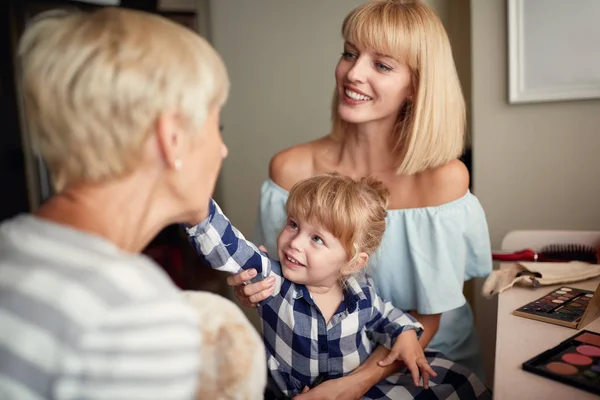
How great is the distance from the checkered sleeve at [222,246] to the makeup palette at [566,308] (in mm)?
576

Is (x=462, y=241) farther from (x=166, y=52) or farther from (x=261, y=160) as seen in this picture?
(x=261, y=160)

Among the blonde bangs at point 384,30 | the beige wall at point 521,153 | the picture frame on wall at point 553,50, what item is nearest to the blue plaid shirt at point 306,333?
the blonde bangs at point 384,30

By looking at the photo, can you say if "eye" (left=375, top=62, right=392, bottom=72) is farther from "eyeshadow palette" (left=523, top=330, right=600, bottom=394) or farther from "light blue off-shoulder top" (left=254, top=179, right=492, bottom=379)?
"eyeshadow palette" (left=523, top=330, right=600, bottom=394)

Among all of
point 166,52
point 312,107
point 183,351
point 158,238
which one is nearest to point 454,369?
point 183,351

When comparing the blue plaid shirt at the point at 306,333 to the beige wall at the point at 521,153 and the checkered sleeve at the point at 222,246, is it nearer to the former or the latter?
the checkered sleeve at the point at 222,246

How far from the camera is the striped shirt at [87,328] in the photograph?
560 millimetres

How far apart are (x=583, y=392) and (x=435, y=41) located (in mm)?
905

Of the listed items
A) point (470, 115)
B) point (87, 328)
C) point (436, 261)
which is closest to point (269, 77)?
point (470, 115)

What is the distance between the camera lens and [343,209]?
49.4 inches

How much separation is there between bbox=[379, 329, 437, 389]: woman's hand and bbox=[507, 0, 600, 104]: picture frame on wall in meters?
1.08

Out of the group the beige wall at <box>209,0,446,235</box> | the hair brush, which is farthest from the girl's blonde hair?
the beige wall at <box>209,0,446,235</box>

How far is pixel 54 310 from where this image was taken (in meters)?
0.57

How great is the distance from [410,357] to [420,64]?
0.73 meters

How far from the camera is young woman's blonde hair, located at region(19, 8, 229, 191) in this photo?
648 millimetres
